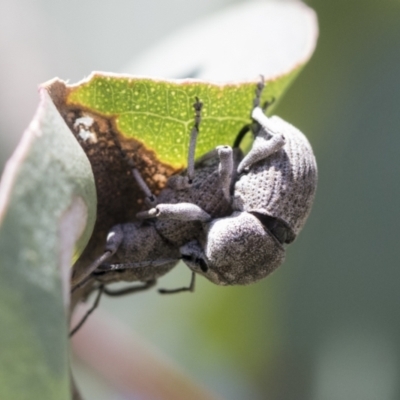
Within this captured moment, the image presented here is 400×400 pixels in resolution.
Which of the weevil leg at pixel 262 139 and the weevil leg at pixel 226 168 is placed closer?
the weevil leg at pixel 226 168

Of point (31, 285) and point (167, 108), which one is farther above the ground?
point (167, 108)

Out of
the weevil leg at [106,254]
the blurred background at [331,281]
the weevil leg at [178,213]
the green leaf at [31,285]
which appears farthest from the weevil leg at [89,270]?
the blurred background at [331,281]

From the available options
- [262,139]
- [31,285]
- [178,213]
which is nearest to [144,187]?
[178,213]

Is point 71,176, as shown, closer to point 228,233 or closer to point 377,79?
point 228,233

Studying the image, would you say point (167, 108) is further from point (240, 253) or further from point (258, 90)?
point (240, 253)

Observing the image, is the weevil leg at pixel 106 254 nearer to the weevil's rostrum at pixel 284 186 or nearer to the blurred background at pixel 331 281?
the weevil's rostrum at pixel 284 186

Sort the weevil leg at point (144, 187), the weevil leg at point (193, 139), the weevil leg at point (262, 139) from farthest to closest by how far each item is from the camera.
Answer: the weevil leg at point (262, 139) → the weevil leg at point (144, 187) → the weevil leg at point (193, 139)

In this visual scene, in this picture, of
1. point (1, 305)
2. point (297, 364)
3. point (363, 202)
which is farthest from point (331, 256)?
point (1, 305)

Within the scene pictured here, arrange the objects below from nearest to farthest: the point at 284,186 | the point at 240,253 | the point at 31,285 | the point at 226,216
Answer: the point at 31,285 → the point at 240,253 → the point at 284,186 → the point at 226,216
